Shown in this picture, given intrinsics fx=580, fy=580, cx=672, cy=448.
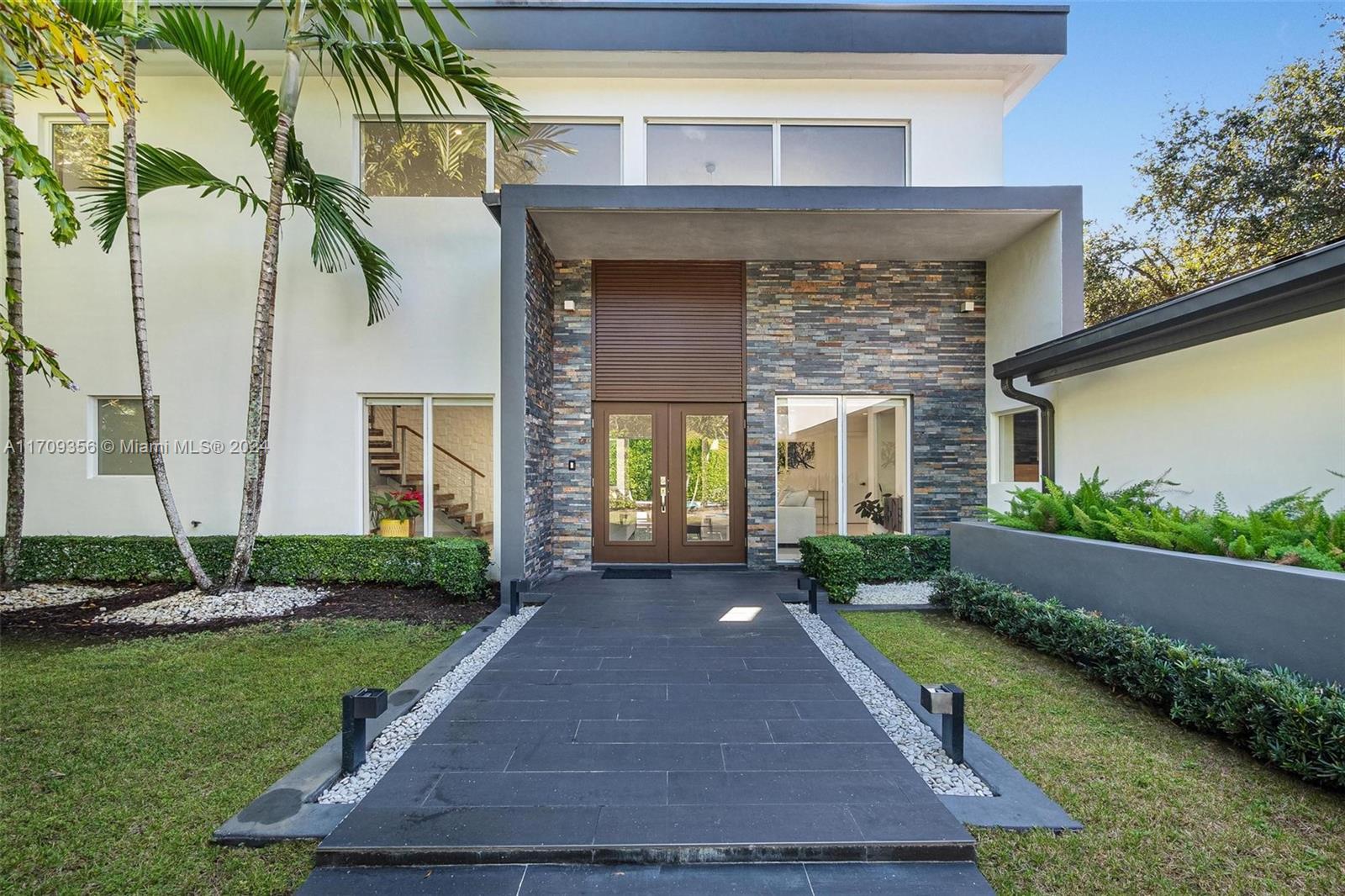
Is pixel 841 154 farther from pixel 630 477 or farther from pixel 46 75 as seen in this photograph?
pixel 46 75

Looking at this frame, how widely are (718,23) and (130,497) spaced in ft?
31.3

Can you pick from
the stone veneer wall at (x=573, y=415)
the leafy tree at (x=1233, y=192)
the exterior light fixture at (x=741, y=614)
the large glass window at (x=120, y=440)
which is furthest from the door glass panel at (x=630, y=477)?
the leafy tree at (x=1233, y=192)

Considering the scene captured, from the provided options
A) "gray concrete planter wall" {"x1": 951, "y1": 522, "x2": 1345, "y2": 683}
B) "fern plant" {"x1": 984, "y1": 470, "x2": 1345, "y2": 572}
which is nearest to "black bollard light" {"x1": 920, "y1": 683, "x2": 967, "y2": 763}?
"gray concrete planter wall" {"x1": 951, "y1": 522, "x2": 1345, "y2": 683}

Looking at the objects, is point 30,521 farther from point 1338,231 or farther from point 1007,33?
point 1338,231

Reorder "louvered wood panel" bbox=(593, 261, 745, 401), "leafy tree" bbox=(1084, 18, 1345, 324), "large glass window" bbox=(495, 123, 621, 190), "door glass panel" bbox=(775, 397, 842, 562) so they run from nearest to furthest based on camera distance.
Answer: "large glass window" bbox=(495, 123, 621, 190)
"louvered wood panel" bbox=(593, 261, 745, 401)
"door glass panel" bbox=(775, 397, 842, 562)
"leafy tree" bbox=(1084, 18, 1345, 324)

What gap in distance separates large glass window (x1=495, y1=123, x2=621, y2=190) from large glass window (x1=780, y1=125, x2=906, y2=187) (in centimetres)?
233

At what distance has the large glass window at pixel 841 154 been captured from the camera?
7.91 m

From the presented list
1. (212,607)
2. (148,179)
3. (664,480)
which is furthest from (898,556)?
(148,179)

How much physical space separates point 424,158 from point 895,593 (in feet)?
26.1

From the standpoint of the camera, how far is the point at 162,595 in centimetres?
639

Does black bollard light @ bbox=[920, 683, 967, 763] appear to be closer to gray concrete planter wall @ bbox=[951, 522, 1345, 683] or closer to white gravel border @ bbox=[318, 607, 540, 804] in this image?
gray concrete planter wall @ bbox=[951, 522, 1345, 683]

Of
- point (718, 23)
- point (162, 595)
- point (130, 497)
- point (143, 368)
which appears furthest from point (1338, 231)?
point (130, 497)

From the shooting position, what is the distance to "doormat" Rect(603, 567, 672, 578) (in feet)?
24.3

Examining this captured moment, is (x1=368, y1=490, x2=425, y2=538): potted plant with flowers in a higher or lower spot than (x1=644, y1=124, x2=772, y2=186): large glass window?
lower
